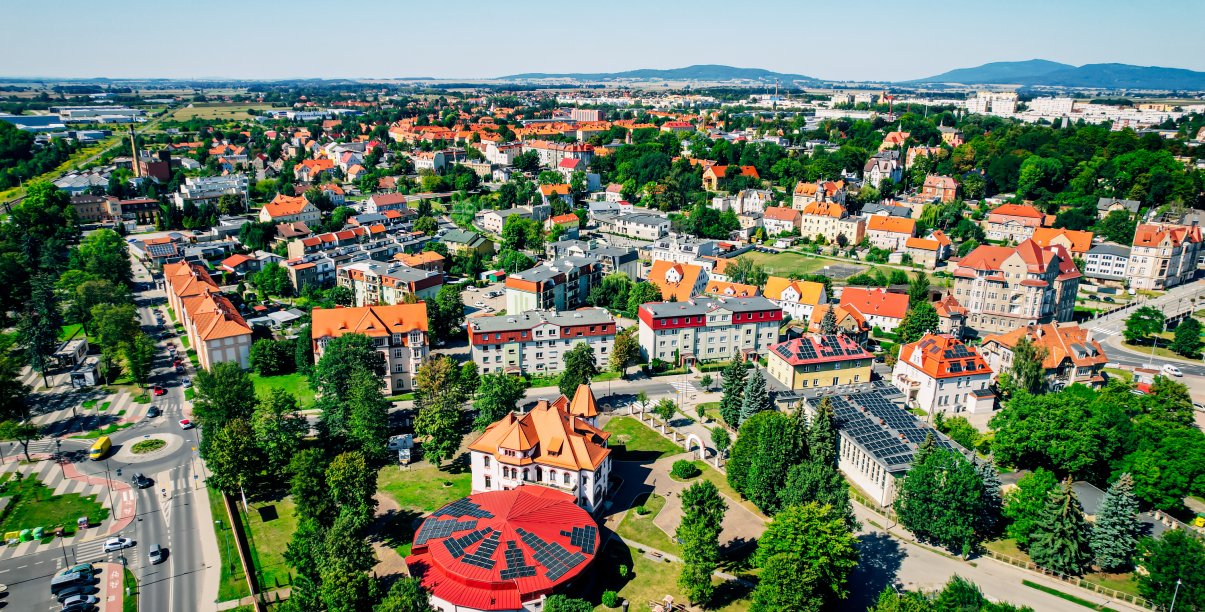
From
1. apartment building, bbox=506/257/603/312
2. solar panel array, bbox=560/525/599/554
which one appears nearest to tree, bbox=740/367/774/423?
A: solar panel array, bbox=560/525/599/554

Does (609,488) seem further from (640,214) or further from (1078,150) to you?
(1078,150)

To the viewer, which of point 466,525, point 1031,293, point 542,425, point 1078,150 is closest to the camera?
point 466,525

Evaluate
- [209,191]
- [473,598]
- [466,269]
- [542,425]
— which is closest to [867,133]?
[466,269]

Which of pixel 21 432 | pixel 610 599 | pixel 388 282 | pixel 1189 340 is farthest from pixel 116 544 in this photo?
pixel 1189 340

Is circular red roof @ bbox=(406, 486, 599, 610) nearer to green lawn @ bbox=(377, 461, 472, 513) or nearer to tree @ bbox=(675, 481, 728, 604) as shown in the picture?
tree @ bbox=(675, 481, 728, 604)

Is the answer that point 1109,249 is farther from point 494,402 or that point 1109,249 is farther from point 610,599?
point 610,599

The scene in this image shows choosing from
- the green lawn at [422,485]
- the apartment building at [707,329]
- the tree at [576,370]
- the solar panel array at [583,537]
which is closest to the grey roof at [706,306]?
the apartment building at [707,329]
